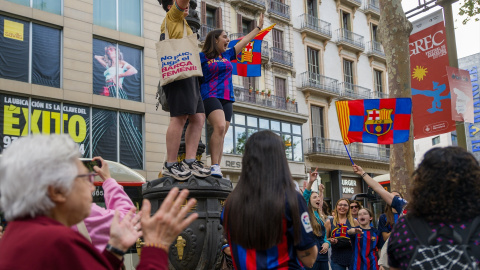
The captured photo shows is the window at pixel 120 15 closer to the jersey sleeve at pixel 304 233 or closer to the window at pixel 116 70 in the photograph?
the window at pixel 116 70

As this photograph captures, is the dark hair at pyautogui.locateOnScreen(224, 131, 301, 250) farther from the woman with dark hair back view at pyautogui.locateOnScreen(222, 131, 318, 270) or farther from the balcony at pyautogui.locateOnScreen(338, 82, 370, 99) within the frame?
the balcony at pyautogui.locateOnScreen(338, 82, 370, 99)

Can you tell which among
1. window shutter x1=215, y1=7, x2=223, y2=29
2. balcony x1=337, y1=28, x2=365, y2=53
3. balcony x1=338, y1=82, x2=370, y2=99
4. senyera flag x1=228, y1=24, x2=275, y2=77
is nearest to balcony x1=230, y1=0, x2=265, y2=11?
window shutter x1=215, y1=7, x2=223, y2=29

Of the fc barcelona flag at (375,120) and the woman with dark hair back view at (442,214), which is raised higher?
the fc barcelona flag at (375,120)

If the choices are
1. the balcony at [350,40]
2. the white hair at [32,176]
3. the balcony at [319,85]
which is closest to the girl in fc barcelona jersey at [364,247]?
the white hair at [32,176]

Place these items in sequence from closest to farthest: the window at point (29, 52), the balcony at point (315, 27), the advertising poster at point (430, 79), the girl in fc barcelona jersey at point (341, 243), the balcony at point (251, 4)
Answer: the girl in fc barcelona jersey at point (341, 243), the advertising poster at point (430, 79), the window at point (29, 52), the balcony at point (251, 4), the balcony at point (315, 27)

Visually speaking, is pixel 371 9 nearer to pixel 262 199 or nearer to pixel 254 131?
pixel 254 131

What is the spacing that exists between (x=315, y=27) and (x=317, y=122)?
20.2ft

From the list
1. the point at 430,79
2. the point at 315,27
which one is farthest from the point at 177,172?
the point at 315,27

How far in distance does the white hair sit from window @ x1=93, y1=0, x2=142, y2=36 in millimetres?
20000

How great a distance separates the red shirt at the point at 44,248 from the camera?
1.67 m

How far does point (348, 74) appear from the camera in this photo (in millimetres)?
35156

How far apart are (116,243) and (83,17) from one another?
1957 centimetres

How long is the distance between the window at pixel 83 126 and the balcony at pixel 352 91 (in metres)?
16.5

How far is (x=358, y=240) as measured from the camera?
7520 millimetres
